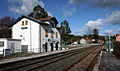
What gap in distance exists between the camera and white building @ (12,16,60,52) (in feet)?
77.6

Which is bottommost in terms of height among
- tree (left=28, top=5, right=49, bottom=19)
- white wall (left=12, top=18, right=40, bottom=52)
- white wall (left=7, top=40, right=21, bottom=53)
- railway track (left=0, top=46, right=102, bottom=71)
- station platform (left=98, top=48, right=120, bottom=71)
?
railway track (left=0, top=46, right=102, bottom=71)

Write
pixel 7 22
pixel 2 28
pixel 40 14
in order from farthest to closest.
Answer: pixel 40 14 < pixel 7 22 < pixel 2 28

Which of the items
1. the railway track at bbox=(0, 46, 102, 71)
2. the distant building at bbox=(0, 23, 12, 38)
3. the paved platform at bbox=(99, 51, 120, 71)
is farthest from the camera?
the distant building at bbox=(0, 23, 12, 38)

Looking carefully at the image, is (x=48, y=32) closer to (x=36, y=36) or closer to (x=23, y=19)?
(x=36, y=36)

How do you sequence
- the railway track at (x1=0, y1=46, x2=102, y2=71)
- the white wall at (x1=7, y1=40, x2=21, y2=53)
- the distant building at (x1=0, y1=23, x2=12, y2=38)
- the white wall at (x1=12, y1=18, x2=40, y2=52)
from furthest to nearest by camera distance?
the distant building at (x1=0, y1=23, x2=12, y2=38) < the white wall at (x1=12, y1=18, x2=40, y2=52) < the white wall at (x1=7, y1=40, x2=21, y2=53) < the railway track at (x1=0, y1=46, x2=102, y2=71)

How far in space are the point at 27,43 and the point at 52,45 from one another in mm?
6873

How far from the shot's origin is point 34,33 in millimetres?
24078

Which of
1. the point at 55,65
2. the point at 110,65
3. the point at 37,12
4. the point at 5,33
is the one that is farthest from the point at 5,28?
the point at 110,65

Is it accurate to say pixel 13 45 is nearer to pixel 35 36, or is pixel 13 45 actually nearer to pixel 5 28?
pixel 35 36

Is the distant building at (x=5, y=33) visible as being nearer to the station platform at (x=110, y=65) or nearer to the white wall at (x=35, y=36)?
the white wall at (x=35, y=36)

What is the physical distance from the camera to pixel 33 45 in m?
23.9

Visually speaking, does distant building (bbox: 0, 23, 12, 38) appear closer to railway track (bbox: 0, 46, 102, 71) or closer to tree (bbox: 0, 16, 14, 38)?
tree (bbox: 0, 16, 14, 38)

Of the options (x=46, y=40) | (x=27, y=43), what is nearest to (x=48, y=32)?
(x=46, y=40)

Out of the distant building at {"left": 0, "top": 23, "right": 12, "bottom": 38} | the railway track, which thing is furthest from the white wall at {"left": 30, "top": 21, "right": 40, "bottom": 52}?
the distant building at {"left": 0, "top": 23, "right": 12, "bottom": 38}
